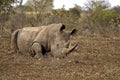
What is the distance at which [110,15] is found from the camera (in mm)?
26391

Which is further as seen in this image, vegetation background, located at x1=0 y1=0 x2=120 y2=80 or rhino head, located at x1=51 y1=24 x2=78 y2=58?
rhino head, located at x1=51 y1=24 x2=78 y2=58

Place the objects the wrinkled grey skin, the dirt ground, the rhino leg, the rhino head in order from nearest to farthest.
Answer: the dirt ground < the rhino head < the wrinkled grey skin < the rhino leg

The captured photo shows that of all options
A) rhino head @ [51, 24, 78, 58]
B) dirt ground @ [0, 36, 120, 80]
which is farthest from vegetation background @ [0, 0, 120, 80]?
rhino head @ [51, 24, 78, 58]

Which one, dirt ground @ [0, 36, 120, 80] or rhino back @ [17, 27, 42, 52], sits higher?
Answer: rhino back @ [17, 27, 42, 52]

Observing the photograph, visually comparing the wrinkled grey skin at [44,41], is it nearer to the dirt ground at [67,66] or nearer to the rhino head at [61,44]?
the rhino head at [61,44]

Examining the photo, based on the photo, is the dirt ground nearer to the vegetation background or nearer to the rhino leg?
the vegetation background

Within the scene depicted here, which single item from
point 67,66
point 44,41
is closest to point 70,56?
point 44,41

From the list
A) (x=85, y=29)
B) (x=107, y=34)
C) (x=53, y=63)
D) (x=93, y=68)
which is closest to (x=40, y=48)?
(x=53, y=63)

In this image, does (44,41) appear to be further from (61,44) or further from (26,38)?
(61,44)

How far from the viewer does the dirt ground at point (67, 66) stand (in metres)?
9.11

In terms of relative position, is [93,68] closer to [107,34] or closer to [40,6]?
[107,34]

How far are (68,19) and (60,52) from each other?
10.6 m

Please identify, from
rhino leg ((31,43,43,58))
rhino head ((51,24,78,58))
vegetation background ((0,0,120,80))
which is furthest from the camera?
rhino leg ((31,43,43,58))

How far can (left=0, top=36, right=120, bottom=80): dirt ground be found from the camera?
29.9ft
